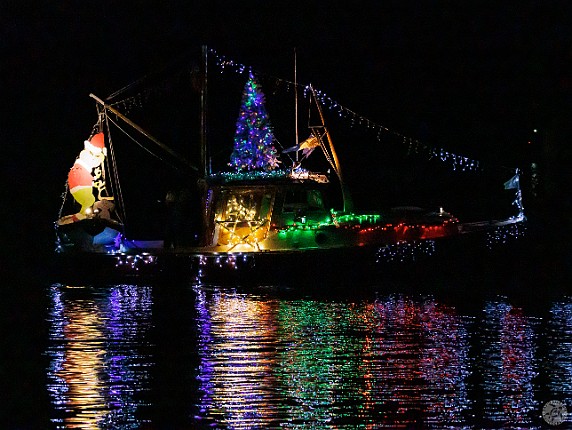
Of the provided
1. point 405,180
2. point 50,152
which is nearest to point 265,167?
point 405,180

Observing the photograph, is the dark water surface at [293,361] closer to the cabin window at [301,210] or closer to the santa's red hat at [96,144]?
the cabin window at [301,210]

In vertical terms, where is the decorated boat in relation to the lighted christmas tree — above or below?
below

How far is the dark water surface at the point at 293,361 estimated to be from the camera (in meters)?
11.8

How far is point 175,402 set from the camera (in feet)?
40.6

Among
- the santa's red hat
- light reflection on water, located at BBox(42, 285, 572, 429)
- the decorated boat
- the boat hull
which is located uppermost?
the santa's red hat

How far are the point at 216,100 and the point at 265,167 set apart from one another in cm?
995

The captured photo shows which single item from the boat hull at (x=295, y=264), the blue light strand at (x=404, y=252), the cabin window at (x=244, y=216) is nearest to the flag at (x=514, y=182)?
the boat hull at (x=295, y=264)

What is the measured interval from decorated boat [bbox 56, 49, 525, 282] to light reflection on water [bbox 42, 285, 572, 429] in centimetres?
243

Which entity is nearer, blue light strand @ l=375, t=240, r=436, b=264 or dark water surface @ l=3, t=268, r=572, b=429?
dark water surface @ l=3, t=268, r=572, b=429

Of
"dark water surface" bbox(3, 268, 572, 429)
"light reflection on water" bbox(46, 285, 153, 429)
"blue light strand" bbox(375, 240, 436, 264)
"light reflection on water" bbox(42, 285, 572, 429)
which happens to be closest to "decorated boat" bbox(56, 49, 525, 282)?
"blue light strand" bbox(375, 240, 436, 264)

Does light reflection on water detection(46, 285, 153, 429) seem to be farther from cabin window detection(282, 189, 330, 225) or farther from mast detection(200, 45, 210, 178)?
cabin window detection(282, 189, 330, 225)

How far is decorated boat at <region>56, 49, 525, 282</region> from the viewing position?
23.0m

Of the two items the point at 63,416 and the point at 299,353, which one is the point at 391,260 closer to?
the point at 299,353

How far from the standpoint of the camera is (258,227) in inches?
944
